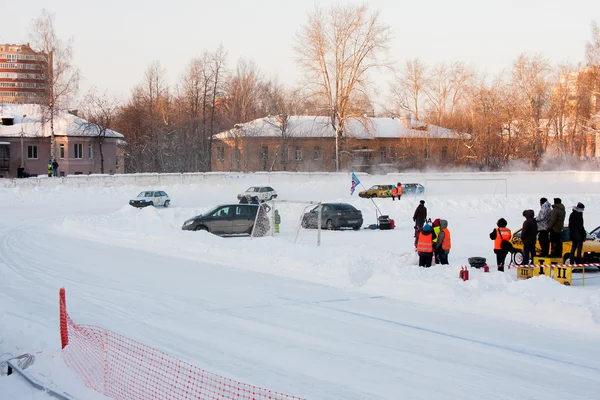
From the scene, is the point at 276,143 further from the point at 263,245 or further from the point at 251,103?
the point at 263,245

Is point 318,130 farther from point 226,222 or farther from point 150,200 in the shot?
point 226,222

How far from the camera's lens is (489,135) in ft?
248

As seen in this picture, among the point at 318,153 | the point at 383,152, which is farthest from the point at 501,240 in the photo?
the point at 383,152

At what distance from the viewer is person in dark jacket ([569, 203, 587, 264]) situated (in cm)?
1644

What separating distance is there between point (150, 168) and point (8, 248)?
56.3m

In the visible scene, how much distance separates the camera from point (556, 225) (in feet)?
55.4

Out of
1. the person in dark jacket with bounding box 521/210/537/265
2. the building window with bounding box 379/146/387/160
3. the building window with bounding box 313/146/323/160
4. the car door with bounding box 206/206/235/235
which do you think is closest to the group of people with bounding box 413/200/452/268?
the person in dark jacket with bounding box 521/210/537/265

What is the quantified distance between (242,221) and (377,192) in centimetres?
3014

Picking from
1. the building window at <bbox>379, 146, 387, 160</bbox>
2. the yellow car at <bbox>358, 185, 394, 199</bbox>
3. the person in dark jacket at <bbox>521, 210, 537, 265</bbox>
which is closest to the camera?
the person in dark jacket at <bbox>521, 210, 537, 265</bbox>

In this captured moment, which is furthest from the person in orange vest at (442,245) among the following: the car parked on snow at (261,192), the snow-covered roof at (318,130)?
the snow-covered roof at (318,130)

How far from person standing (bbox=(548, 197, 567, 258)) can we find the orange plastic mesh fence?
11079mm

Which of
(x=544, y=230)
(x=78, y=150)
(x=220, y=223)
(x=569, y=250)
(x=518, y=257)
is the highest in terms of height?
(x=78, y=150)

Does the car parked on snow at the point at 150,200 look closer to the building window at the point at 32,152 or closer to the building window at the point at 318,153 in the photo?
the building window at the point at 32,152

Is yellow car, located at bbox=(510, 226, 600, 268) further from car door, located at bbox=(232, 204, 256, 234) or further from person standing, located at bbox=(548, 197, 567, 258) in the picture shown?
car door, located at bbox=(232, 204, 256, 234)
